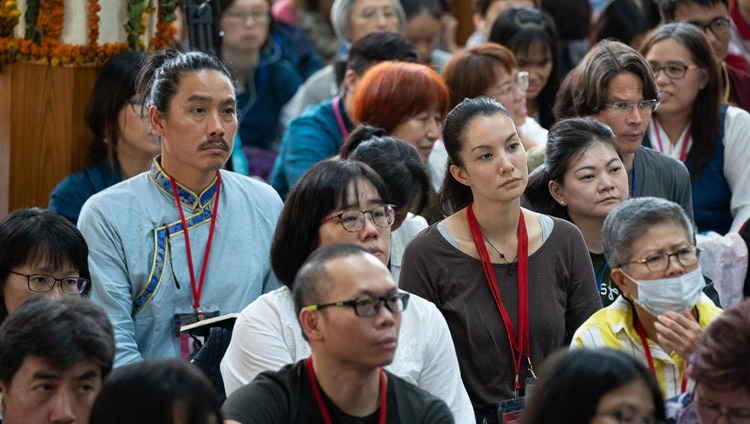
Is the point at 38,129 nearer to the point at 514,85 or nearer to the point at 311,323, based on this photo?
the point at 514,85

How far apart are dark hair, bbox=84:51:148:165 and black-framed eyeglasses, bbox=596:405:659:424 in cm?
285

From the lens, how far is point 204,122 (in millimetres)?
4285

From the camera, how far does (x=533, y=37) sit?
6102 mm

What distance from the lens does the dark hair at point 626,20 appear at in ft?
21.3

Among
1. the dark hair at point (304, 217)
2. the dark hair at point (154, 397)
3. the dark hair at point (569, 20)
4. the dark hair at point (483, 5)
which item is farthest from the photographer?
the dark hair at point (483, 5)

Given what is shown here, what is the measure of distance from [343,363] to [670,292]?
1066 millimetres

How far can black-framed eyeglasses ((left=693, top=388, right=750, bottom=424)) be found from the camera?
304 centimetres

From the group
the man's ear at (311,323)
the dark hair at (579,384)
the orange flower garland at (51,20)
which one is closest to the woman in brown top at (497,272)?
the man's ear at (311,323)

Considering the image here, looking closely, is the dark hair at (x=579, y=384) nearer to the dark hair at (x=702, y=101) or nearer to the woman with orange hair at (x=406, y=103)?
the woman with orange hair at (x=406, y=103)

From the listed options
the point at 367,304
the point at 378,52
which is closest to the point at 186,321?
Result: the point at 367,304

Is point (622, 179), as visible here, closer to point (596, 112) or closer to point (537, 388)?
point (596, 112)

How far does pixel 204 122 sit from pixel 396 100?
121 centimetres

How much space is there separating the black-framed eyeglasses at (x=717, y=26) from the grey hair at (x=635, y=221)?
2.59m

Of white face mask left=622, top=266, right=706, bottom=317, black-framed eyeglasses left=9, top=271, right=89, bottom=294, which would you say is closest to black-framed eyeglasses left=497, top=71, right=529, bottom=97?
white face mask left=622, top=266, right=706, bottom=317
